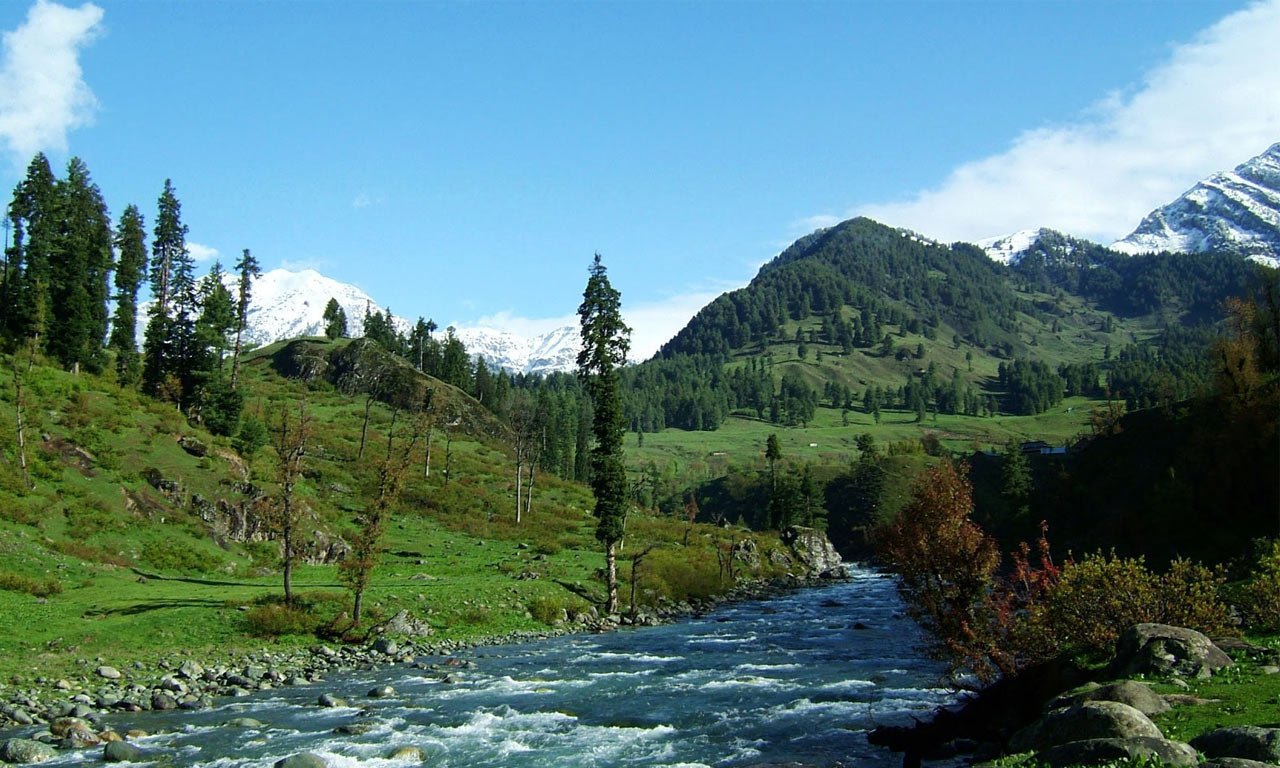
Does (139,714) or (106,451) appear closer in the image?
(139,714)

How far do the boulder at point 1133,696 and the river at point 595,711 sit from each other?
6.82 meters

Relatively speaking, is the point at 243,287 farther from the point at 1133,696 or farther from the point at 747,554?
the point at 1133,696

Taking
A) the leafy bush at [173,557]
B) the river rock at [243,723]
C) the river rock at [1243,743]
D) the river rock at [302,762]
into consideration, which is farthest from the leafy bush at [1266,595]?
the leafy bush at [173,557]

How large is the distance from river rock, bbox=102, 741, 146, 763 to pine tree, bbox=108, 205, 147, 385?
253 ft

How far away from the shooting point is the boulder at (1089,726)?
1519 cm

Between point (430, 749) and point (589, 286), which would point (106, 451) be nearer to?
point (589, 286)

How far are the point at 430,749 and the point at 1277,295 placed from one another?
86290 mm

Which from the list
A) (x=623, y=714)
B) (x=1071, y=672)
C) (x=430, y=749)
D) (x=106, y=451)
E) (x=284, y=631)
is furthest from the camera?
(x=106, y=451)

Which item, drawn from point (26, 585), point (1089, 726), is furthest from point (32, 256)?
point (1089, 726)

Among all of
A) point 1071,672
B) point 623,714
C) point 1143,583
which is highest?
point 1143,583

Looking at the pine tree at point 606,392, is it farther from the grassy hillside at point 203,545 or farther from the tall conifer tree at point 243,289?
the tall conifer tree at point 243,289

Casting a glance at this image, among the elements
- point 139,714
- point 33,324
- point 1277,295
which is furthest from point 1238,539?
point 33,324

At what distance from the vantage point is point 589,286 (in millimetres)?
60781

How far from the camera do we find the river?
24203 mm
